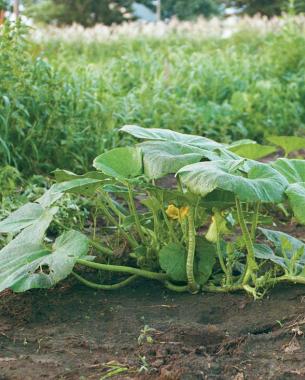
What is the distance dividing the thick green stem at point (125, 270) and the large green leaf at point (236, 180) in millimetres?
539

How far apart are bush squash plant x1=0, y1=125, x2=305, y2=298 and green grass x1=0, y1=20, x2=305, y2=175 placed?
4.90ft

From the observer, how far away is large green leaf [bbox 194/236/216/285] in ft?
9.55

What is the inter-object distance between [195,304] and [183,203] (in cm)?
39

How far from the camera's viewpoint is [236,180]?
2414mm

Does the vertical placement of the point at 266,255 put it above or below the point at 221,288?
above

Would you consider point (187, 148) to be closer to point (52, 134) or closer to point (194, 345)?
point (194, 345)

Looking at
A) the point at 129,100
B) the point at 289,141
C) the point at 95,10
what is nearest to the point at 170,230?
the point at 289,141

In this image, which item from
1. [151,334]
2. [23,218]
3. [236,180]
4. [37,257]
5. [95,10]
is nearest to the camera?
[236,180]

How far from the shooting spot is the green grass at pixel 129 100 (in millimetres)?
4543

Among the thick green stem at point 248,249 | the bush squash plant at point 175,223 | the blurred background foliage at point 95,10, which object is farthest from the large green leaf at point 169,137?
the blurred background foliage at point 95,10

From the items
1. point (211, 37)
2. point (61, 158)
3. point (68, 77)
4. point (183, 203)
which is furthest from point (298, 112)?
point (211, 37)

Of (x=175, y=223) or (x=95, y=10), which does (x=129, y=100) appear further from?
(x=95, y=10)

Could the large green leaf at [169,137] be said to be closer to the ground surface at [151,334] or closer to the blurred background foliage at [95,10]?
the ground surface at [151,334]

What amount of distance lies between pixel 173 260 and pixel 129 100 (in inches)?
115
